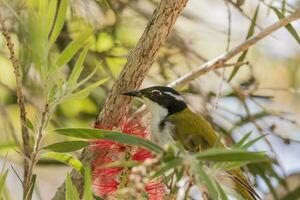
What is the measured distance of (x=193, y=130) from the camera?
2.92 m

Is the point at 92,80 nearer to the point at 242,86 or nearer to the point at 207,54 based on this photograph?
the point at 242,86

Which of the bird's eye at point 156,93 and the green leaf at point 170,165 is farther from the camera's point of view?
the bird's eye at point 156,93

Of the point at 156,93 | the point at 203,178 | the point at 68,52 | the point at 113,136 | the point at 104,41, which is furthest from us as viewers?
the point at 104,41

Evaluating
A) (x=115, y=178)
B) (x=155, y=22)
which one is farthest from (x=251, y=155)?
(x=155, y=22)

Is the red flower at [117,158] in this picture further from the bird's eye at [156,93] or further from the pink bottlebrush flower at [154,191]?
the bird's eye at [156,93]

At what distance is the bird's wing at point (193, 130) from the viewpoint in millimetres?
2766

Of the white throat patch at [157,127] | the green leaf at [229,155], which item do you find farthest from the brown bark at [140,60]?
the green leaf at [229,155]

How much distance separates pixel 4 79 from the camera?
161 inches

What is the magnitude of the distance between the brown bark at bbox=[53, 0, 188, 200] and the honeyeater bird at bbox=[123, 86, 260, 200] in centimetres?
34

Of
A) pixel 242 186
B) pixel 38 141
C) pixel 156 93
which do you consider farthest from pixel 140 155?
pixel 156 93

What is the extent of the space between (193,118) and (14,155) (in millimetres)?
1529

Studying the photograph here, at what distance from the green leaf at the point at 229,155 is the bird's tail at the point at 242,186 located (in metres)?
1.11

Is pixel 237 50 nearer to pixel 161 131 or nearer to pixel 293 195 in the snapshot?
pixel 161 131

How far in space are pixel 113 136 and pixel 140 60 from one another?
0.53 m
